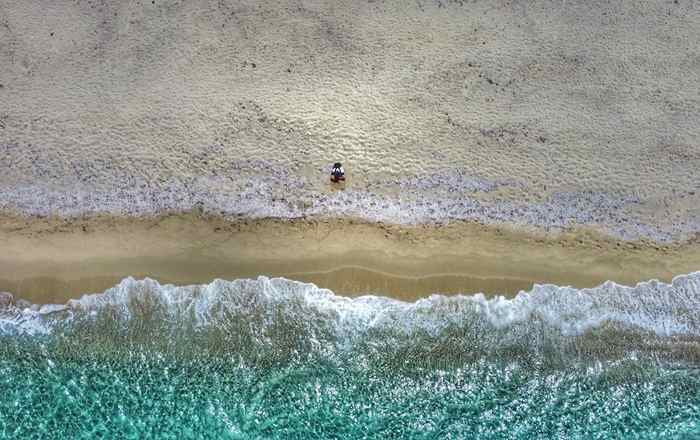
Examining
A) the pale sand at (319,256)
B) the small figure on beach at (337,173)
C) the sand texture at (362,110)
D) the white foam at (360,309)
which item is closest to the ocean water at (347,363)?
the white foam at (360,309)

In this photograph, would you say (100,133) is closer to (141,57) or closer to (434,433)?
(141,57)

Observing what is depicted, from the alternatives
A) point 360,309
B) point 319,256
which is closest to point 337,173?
point 319,256

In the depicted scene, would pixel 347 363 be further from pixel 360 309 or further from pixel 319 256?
pixel 319 256

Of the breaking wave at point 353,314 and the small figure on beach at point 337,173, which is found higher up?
the small figure on beach at point 337,173

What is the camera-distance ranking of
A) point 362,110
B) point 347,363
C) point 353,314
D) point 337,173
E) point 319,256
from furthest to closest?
point 362,110 < point 337,173 < point 319,256 < point 353,314 < point 347,363

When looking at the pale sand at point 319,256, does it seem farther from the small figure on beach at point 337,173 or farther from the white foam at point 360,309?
the small figure on beach at point 337,173

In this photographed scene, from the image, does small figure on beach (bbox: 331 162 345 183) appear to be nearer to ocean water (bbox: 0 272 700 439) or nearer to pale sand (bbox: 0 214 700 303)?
pale sand (bbox: 0 214 700 303)
